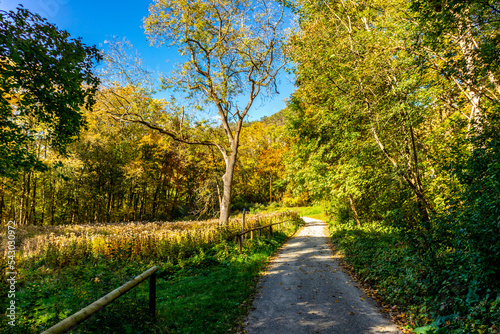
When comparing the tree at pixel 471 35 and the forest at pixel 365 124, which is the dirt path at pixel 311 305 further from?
the tree at pixel 471 35

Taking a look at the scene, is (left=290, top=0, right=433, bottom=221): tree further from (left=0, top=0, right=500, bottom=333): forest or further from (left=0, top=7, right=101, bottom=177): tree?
(left=0, top=7, right=101, bottom=177): tree

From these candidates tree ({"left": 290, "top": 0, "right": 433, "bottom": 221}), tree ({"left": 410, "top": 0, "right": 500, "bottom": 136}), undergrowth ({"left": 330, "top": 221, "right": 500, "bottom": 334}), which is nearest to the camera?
undergrowth ({"left": 330, "top": 221, "right": 500, "bottom": 334})

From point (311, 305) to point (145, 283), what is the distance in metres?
3.98

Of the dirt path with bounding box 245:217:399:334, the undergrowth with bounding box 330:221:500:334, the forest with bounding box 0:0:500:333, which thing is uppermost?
the forest with bounding box 0:0:500:333

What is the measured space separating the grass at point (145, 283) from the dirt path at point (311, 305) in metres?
0.49

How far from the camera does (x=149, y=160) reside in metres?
23.6

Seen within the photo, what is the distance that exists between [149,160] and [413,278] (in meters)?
23.9

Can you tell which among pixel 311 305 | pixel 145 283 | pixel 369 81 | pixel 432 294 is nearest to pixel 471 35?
pixel 369 81

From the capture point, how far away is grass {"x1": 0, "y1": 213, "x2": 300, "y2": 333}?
9.71ft

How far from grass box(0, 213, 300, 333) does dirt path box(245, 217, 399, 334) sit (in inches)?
19.2

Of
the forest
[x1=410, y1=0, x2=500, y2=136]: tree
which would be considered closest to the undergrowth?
the forest

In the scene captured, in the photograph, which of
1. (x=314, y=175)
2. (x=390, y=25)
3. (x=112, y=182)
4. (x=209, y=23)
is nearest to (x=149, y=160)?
(x=112, y=182)

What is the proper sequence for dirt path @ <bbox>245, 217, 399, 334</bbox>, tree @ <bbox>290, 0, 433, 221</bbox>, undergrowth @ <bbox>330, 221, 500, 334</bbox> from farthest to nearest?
tree @ <bbox>290, 0, 433, 221</bbox> → dirt path @ <bbox>245, 217, 399, 334</bbox> → undergrowth @ <bbox>330, 221, 500, 334</bbox>

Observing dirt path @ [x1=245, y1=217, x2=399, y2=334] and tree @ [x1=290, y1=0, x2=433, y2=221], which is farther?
tree @ [x1=290, y1=0, x2=433, y2=221]
